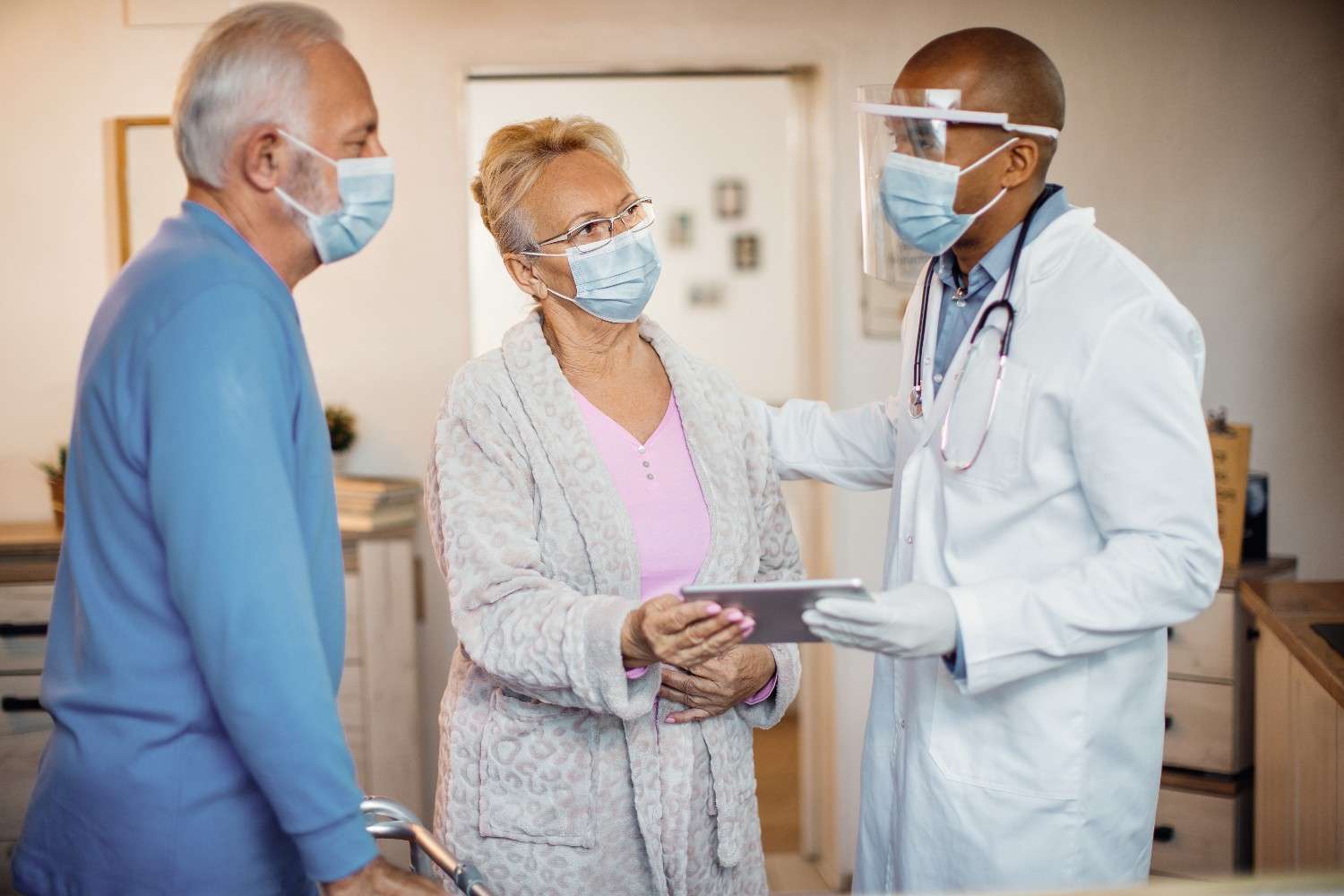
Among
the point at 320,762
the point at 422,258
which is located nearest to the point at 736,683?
the point at 320,762

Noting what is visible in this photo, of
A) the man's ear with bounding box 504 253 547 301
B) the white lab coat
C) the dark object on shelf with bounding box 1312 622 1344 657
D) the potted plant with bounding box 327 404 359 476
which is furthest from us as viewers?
the potted plant with bounding box 327 404 359 476

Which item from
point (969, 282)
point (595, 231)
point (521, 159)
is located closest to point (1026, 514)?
point (969, 282)

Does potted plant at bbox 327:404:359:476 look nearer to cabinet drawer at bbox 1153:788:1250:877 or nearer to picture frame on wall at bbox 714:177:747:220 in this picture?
cabinet drawer at bbox 1153:788:1250:877

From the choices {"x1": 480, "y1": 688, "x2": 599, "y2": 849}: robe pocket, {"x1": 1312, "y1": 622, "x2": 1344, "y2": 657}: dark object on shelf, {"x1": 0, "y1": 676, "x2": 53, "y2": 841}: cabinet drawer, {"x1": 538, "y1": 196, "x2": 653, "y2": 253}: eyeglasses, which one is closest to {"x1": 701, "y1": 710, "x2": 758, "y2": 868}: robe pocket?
{"x1": 480, "y1": 688, "x2": 599, "y2": 849}: robe pocket

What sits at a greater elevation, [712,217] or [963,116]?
[712,217]

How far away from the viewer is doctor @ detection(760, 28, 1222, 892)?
4.59 ft

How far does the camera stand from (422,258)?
3273 mm

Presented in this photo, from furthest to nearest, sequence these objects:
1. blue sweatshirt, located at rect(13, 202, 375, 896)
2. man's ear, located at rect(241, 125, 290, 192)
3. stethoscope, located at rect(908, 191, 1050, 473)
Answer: stethoscope, located at rect(908, 191, 1050, 473), man's ear, located at rect(241, 125, 290, 192), blue sweatshirt, located at rect(13, 202, 375, 896)

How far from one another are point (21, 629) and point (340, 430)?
89 centimetres

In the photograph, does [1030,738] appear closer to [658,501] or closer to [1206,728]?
[658,501]

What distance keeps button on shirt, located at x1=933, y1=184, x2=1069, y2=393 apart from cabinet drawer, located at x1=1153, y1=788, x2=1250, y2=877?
1.65 meters

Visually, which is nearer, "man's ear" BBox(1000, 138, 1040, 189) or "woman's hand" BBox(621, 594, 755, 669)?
"woman's hand" BBox(621, 594, 755, 669)

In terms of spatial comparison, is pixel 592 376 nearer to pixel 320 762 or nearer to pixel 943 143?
pixel 943 143

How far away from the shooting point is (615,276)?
168cm
